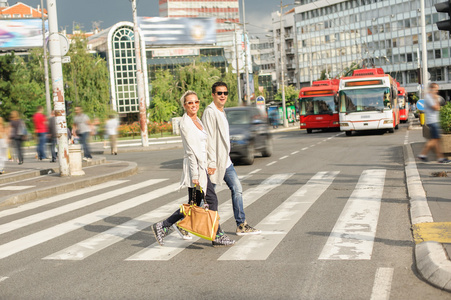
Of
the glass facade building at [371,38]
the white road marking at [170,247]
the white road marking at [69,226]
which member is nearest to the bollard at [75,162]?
the white road marking at [69,226]

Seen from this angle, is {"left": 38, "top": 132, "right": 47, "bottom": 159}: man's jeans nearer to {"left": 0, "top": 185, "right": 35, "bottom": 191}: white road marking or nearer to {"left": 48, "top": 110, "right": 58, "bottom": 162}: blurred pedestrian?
{"left": 48, "top": 110, "right": 58, "bottom": 162}: blurred pedestrian

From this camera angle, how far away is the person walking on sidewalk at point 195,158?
6.74 meters

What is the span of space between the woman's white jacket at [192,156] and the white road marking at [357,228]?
1534 millimetres

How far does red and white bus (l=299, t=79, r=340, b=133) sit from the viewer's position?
130ft

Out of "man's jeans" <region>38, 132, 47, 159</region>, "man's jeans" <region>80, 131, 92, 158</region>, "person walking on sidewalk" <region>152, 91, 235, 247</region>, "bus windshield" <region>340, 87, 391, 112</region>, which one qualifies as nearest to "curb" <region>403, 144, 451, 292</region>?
"person walking on sidewalk" <region>152, 91, 235, 247</region>

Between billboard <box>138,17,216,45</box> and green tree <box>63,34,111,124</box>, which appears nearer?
green tree <box>63,34,111,124</box>

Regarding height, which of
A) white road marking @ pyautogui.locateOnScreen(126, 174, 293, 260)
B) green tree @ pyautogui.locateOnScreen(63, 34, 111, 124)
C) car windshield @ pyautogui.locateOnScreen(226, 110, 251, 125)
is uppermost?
green tree @ pyautogui.locateOnScreen(63, 34, 111, 124)

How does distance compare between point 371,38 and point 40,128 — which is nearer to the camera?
point 40,128

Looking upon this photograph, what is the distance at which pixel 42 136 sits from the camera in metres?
23.4

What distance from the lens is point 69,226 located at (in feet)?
28.9

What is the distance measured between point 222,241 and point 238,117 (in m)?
12.0

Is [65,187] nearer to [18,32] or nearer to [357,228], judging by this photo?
[357,228]

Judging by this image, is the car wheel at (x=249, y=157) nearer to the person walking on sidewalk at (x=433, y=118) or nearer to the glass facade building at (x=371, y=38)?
the person walking on sidewalk at (x=433, y=118)

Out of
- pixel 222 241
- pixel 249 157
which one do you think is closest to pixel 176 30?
pixel 249 157
